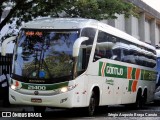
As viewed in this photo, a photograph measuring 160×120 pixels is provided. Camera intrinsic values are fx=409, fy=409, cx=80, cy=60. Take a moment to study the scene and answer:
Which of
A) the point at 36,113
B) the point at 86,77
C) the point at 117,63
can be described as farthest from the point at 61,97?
the point at 117,63

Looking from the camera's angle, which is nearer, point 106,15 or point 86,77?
point 86,77

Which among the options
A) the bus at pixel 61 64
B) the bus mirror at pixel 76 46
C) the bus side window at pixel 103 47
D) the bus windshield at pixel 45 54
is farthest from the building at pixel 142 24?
the bus mirror at pixel 76 46

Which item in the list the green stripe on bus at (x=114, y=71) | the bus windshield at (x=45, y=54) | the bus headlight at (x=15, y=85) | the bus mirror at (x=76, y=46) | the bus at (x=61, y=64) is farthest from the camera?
the green stripe on bus at (x=114, y=71)

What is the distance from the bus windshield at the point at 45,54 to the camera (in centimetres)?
1254

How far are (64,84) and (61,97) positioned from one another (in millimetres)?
406

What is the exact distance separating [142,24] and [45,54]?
34.1 metres

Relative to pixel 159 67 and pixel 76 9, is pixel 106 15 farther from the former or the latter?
pixel 159 67

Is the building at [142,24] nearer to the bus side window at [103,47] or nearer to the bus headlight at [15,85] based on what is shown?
the bus side window at [103,47]

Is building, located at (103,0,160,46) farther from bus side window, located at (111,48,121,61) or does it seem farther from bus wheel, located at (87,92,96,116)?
bus wheel, located at (87,92,96,116)

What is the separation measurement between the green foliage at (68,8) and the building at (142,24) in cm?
1456

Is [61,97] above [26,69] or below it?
below

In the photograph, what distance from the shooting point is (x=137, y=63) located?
18984 mm

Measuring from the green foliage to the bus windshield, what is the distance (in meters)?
7.09

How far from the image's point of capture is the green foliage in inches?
797
